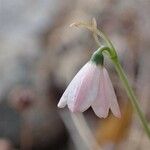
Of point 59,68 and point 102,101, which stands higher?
point 59,68

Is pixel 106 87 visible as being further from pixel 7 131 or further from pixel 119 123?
pixel 7 131

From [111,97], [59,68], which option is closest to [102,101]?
[111,97]

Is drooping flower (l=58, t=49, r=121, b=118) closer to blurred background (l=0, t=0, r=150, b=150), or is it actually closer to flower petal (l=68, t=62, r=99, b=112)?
flower petal (l=68, t=62, r=99, b=112)

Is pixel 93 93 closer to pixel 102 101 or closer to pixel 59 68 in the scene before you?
pixel 102 101

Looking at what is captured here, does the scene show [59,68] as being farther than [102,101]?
Yes

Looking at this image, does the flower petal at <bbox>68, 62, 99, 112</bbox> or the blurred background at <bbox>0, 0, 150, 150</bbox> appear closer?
the flower petal at <bbox>68, 62, 99, 112</bbox>

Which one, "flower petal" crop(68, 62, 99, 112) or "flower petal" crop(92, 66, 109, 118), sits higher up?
"flower petal" crop(68, 62, 99, 112)

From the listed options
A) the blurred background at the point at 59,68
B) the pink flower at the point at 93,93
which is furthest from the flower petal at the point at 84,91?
the blurred background at the point at 59,68

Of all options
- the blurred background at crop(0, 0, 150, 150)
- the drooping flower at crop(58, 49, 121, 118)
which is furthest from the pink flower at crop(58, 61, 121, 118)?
the blurred background at crop(0, 0, 150, 150)
